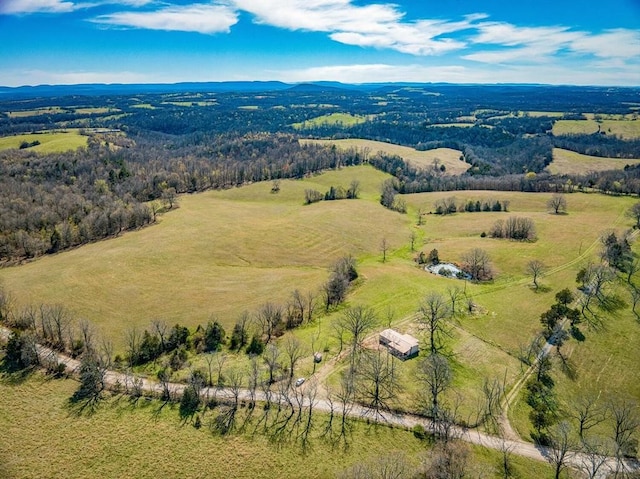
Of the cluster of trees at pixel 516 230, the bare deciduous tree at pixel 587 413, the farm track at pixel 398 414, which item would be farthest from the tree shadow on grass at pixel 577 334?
the cluster of trees at pixel 516 230

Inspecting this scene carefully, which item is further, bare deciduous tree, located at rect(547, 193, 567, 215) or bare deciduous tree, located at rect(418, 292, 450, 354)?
bare deciduous tree, located at rect(547, 193, 567, 215)

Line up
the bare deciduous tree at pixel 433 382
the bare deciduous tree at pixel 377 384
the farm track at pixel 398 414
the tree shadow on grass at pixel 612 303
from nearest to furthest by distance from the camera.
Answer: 1. the farm track at pixel 398 414
2. the bare deciduous tree at pixel 433 382
3. the bare deciduous tree at pixel 377 384
4. the tree shadow on grass at pixel 612 303

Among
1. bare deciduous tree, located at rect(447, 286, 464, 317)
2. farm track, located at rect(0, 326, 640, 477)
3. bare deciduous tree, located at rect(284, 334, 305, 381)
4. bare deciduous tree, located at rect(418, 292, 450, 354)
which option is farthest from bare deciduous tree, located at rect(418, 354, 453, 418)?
bare deciduous tree, located at rect(447, 286, 464, 317)

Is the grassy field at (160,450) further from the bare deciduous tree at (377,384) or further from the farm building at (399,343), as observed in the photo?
the farm building at (399,343)

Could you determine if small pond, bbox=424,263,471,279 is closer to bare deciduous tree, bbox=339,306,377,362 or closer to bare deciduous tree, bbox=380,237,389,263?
bare deciduous tree, bbox=380,237,389,263

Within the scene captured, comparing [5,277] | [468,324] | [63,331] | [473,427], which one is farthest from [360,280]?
[5,277]

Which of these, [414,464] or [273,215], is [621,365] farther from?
[273,215]
